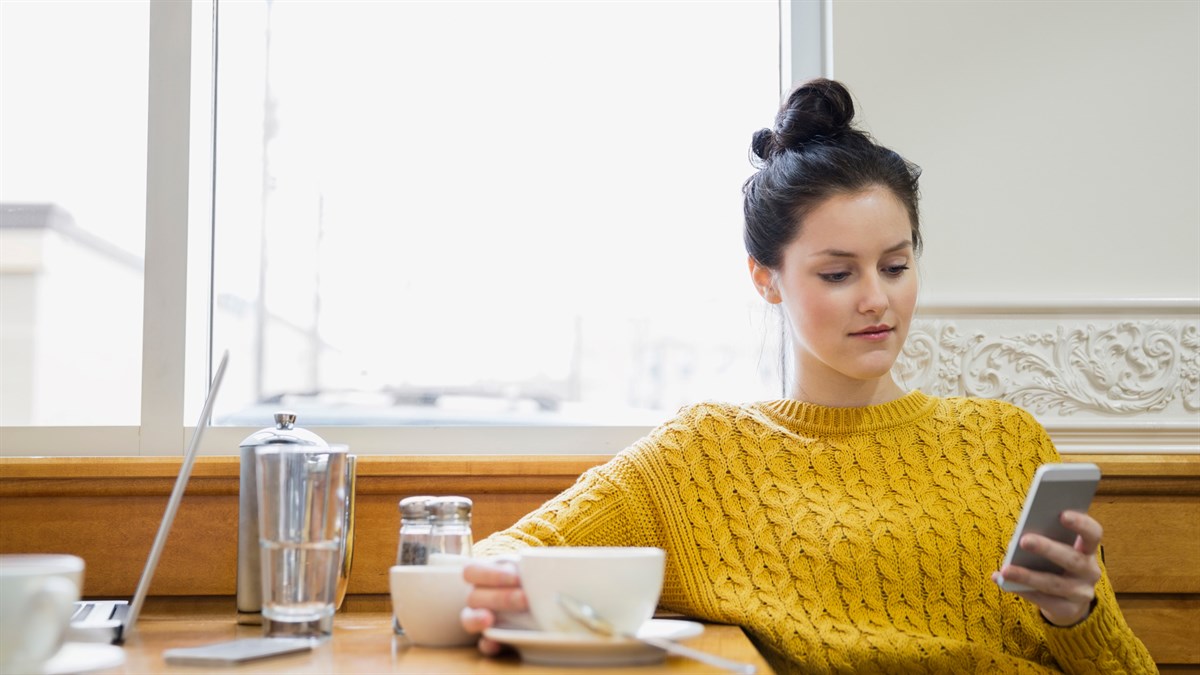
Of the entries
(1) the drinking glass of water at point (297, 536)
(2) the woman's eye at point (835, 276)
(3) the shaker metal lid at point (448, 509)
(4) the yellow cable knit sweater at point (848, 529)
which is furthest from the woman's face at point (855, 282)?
(1) the drinking glass of water at point (297, 536)

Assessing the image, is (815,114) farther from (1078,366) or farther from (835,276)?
(1078,366)

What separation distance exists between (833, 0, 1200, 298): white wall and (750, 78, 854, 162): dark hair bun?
22 cm

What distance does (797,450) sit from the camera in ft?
4.91

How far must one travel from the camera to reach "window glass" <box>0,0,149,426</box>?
6.23 ft

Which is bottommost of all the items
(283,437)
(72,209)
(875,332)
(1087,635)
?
(1087,635)

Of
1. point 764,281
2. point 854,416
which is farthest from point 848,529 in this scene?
point 764,281

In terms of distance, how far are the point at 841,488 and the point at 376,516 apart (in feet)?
2.28

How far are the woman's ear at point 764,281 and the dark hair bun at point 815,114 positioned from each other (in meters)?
0.17

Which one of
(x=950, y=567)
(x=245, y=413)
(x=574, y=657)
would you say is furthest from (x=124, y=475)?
(x=950, y=567)

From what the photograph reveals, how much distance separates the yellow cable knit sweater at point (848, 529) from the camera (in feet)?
4.37

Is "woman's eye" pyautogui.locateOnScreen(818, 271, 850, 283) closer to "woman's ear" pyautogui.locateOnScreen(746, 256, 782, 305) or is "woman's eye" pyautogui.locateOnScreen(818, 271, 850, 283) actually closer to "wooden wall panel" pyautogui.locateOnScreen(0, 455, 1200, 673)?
"woman's ear" pyautogui.locateOnScreen(746, 256, 782, 305)

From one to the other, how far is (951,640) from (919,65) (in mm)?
940

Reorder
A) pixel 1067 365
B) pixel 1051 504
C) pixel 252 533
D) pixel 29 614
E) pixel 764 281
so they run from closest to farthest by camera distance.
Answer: pixel 29 614 → pixel 1051 504 → pixel 252 533 → pixel 764 281 → pixel 1067 365

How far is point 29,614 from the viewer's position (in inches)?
30.1
